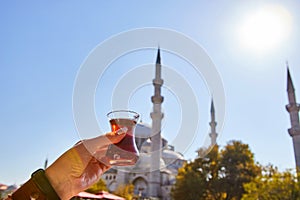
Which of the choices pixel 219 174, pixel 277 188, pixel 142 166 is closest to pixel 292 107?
pixel 219 174

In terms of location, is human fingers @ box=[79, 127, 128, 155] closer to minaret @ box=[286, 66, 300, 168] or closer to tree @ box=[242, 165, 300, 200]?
tree @ box=[242, 165, 300, 200]

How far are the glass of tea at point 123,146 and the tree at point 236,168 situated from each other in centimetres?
2202

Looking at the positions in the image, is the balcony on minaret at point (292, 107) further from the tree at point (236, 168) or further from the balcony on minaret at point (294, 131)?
the tree at point (236, 168)

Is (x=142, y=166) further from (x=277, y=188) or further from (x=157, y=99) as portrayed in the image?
(x=277, y=188)

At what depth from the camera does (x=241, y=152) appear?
23.6 metres

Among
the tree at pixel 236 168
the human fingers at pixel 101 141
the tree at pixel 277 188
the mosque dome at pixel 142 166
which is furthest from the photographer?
the tree at pixel 236 168

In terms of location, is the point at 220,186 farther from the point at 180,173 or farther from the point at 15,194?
the point at 15,194

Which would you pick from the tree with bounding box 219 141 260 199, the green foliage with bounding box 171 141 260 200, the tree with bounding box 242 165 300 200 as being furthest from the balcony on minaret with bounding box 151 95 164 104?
the tree with bounding box 242 165 300 200

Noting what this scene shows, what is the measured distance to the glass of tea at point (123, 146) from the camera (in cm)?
110

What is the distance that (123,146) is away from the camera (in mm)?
1127

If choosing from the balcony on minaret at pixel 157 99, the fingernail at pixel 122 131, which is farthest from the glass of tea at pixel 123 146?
the balcony on minaret at pixel 157 99

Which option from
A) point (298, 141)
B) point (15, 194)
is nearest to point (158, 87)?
point (298, 141)

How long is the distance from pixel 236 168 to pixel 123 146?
22720 mm

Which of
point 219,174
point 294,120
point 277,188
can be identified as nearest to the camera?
point 277,188
